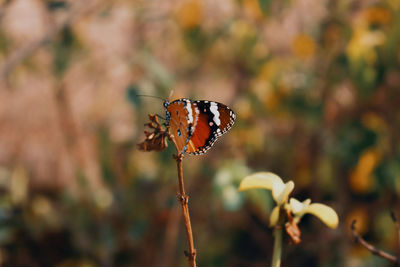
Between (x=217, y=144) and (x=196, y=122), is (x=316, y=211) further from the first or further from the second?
(x=217, y=144)

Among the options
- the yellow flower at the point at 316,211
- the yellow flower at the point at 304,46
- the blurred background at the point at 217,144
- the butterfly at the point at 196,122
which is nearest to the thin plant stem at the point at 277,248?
the yellow flower at the point at 316,211

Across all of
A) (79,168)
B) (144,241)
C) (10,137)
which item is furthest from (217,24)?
(10,137)

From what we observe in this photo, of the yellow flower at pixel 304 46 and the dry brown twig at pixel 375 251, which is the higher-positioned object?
the yellow flower at pixel 304 46

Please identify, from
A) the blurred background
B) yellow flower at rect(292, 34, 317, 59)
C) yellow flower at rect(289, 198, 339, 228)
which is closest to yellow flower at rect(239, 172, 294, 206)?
yellow flower at rect(289, 198, 339, 228)

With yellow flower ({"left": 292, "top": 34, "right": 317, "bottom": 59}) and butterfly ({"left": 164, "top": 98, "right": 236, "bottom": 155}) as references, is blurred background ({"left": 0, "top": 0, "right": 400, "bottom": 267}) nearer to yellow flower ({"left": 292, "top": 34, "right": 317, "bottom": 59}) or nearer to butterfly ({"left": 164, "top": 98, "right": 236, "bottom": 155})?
yellow flower ({"left": 292, "top": 34, "right": 317, "bottom": 59})

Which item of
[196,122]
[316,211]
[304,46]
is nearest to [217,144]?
[304,46]

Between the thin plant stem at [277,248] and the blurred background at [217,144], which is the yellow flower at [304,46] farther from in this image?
the thin plant stem at [277,248]
